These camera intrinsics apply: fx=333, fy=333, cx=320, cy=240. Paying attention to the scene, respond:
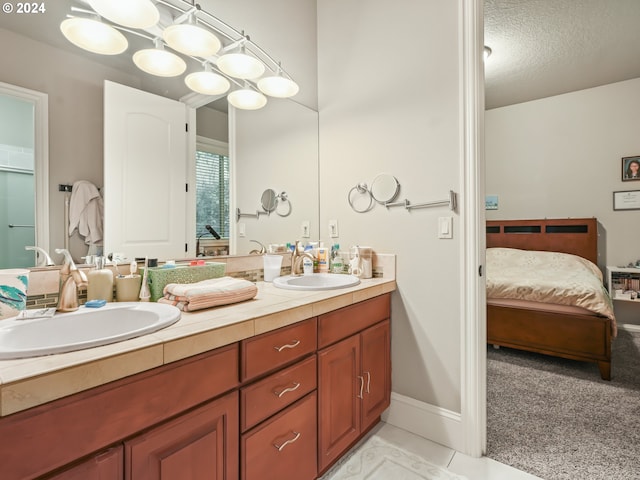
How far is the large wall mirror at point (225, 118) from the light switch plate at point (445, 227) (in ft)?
2.82

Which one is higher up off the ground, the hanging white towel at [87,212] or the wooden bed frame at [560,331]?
the hanging white towel at [87,212]

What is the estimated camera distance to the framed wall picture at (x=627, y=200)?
3852mm

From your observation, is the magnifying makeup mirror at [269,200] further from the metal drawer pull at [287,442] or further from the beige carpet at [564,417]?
the beige carpet at [564,417]

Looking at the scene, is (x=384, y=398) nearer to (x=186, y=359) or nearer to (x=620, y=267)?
(x=186, y=359)

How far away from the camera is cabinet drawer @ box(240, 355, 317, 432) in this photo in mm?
1075

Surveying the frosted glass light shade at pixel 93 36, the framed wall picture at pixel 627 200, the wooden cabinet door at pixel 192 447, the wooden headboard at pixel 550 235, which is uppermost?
the frosted glass light shade at pixel 93 36

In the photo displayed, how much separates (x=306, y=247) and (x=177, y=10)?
4.57 feet

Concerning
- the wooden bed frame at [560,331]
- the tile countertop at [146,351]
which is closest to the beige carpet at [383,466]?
the tile countertop at [146,351]

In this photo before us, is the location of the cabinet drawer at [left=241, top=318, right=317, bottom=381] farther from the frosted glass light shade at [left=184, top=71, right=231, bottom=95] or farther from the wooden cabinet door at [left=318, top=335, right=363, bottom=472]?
the frosted glass light shade at [left=184, top=71, right=231, bottom=95]

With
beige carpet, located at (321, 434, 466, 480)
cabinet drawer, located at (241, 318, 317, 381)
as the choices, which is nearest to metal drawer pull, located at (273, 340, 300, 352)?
cabinet drawer, located at (241, 318, 317, 381)

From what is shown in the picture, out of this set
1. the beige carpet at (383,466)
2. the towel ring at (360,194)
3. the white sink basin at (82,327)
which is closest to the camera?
the white sink basin at (82,327)

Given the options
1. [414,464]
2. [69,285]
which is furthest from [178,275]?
[414,464]

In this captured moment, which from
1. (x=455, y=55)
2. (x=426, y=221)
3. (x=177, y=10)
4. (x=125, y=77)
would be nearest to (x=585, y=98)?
(x=455, y=55)

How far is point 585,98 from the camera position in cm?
414
